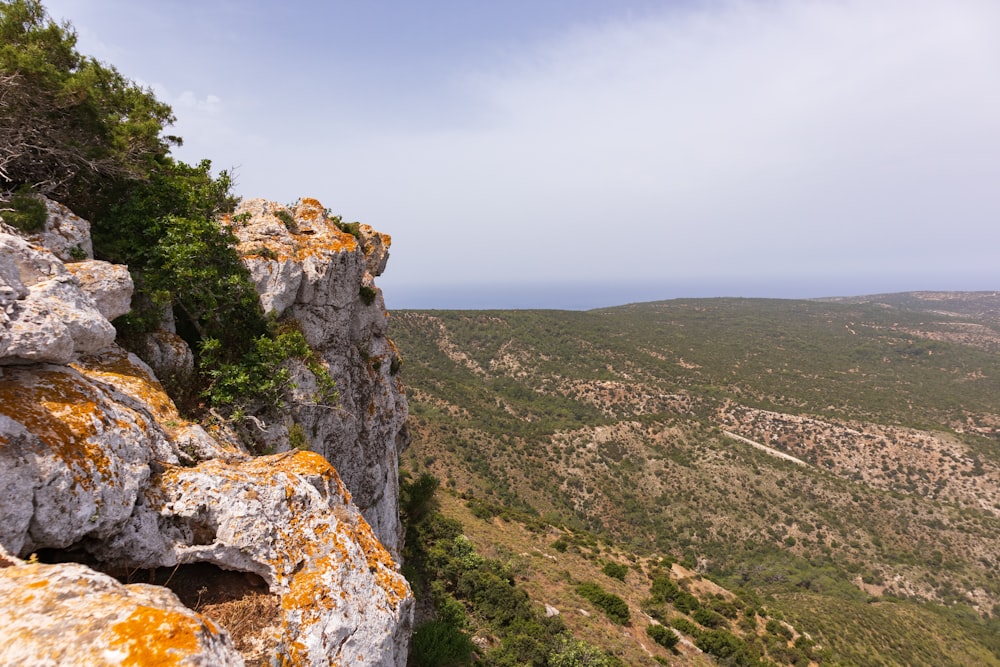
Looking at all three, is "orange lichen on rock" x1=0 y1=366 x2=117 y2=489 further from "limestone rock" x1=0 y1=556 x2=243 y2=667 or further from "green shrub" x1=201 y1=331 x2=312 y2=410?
"green shrub" x1=201 y1=331 x2=312 y2=410

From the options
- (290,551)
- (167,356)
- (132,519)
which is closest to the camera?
(132,519)

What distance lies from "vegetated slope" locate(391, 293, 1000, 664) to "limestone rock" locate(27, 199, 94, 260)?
1808 inches

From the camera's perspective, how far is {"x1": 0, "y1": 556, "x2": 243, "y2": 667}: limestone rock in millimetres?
2693

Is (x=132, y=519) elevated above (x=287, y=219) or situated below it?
below

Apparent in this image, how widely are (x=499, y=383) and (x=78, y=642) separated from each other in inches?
3496

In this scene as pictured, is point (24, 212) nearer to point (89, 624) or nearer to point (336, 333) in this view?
point (89, 624)

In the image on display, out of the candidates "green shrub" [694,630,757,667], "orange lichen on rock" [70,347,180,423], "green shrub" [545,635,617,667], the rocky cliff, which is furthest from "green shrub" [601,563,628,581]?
"orange lichen on rock" [70,347,180,423]

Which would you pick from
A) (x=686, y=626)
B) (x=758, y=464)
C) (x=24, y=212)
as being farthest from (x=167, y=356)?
(x=758, y=464)

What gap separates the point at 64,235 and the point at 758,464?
75.6 m

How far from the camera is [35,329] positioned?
14.9ft

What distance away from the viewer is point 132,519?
4.82 m

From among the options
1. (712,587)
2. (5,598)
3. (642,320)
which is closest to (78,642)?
(5,598)

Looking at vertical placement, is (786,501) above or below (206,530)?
below

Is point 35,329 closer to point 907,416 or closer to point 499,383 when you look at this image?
point 499,383
